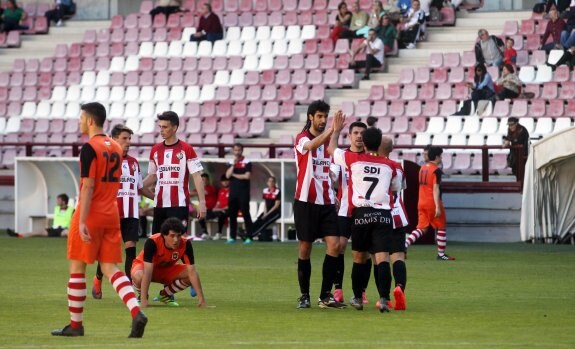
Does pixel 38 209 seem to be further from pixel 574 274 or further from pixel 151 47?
pixel 574 274

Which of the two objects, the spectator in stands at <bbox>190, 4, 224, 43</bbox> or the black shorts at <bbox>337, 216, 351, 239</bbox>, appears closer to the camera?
the black shorts at <bbox>337, 216, 351, 239</bbox>

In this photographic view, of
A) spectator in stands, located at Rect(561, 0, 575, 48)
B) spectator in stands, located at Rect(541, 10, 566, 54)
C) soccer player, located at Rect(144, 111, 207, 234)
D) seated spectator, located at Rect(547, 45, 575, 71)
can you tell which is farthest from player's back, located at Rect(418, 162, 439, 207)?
spectator in stands, located at Rect(541, 10, 566, 54)

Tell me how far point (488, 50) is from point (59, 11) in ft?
44.8

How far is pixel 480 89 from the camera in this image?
28969mm

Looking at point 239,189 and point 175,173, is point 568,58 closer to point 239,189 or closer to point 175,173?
point 239,189

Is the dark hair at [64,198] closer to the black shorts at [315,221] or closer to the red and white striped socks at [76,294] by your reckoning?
the black shorts at [315,221]

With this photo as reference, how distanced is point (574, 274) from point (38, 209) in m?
14.3

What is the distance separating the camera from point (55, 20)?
126 ft

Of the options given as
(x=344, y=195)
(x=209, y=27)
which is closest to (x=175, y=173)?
(x=344, y=195)

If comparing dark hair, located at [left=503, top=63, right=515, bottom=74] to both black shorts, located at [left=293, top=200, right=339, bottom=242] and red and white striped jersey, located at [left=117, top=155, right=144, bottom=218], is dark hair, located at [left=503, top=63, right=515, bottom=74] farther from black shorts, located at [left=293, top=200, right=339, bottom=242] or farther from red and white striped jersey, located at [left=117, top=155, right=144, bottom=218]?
black shorts, located at [left=293, top=200, right=339, bottom=242]

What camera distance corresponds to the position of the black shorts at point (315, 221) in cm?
1327

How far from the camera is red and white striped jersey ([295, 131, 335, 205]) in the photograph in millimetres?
13250

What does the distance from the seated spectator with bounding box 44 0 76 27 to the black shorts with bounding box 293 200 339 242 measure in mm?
26153

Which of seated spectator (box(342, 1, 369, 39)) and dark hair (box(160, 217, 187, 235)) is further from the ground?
seated spectator (box(342, 1, 369, 39))
